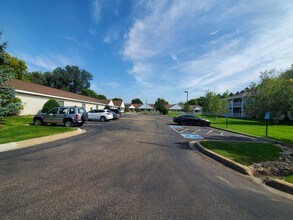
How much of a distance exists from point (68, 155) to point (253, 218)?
611 centimetres

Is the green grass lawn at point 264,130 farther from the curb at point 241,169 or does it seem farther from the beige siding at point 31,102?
the beige siding at point 31,102

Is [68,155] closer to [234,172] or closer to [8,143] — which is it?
[8,143]

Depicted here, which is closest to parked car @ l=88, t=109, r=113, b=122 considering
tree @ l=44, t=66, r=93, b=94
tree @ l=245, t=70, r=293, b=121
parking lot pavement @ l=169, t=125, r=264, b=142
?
parking lot pavement @ l=169, t=125, r=264, b=142

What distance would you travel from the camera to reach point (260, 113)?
16422 mm

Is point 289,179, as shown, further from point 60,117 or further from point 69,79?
point 69,79

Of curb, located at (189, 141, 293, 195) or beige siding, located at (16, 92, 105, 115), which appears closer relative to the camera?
curb, located at (189, 141, 293, 195)

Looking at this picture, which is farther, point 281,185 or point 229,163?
point 229,163

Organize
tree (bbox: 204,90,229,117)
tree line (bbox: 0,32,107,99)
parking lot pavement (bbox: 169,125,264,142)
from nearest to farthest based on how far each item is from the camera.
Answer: parking lot pavement (bbox: 169,125,264,142) < tree (bbox: 204,90,229,117) < tree line (bbox: 0,32,107,99)

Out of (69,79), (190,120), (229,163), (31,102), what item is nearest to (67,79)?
(69,79)

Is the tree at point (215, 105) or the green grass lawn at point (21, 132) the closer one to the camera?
the green grass lawn at point (21, 132)

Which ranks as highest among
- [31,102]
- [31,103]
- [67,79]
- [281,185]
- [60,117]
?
[67,79]

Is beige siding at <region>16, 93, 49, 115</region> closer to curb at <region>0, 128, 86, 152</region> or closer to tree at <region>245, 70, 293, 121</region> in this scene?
curb at <region>0, 128, 86, 152</region>

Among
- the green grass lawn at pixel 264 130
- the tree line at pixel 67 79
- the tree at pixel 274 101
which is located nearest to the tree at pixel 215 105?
the green grass lawn at pixel 264 130

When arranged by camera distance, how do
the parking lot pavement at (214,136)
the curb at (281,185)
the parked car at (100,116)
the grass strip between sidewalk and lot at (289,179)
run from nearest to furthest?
the curb at (281,185), the grass strip between sidewalk and lot at (289,179), the parking lot pavement at (214,136), the parked car at (100,116)
